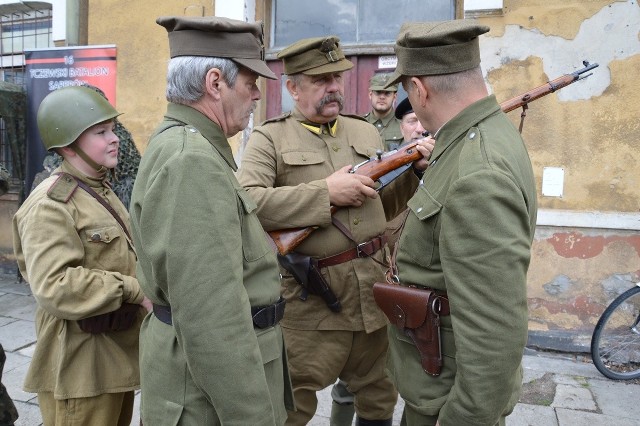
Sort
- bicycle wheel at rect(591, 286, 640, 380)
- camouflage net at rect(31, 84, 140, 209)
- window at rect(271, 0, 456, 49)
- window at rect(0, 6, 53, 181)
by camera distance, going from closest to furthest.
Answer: camouflage net at rect(31, 84, 140, 209)
bicycle wheel at rect(591, 286, 640, 380)
window at rect(271, 0, 456, 49)
window at rect(0, 6, 53, 181)

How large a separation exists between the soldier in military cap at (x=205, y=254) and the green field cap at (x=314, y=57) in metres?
0.83

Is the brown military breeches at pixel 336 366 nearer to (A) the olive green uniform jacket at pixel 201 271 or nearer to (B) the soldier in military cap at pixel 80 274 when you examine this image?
(B) the soldier in military cap at pixel 80 274

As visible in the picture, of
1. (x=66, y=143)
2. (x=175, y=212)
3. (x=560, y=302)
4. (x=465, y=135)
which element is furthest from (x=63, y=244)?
(x=560, y=302)

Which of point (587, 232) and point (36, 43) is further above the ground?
point (36, 43)

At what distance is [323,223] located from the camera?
8.07 ft

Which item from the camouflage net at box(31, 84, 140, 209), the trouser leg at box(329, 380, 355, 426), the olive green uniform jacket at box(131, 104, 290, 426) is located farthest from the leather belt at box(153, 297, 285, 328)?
the camouflage net at box(31, 84, 140, 209)

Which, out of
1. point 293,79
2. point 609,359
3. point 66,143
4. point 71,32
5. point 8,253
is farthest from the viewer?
point 8,253

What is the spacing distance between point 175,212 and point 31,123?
5.87 meters

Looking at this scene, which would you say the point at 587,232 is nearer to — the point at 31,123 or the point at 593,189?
the point at 593,189

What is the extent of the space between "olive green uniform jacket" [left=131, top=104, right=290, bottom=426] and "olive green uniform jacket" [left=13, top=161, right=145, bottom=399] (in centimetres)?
64

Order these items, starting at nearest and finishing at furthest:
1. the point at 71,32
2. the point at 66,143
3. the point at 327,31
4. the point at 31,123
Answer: the point at 66,143 → the point at 327,31 → the point at 71,32 → the point at 31,123

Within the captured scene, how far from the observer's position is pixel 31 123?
6.31 metres

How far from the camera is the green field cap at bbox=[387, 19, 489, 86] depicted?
1.65 meters

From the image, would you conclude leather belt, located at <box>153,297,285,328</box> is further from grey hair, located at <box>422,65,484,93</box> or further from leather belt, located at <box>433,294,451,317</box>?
grey hair, located at <box>422,65,484,93</box>
